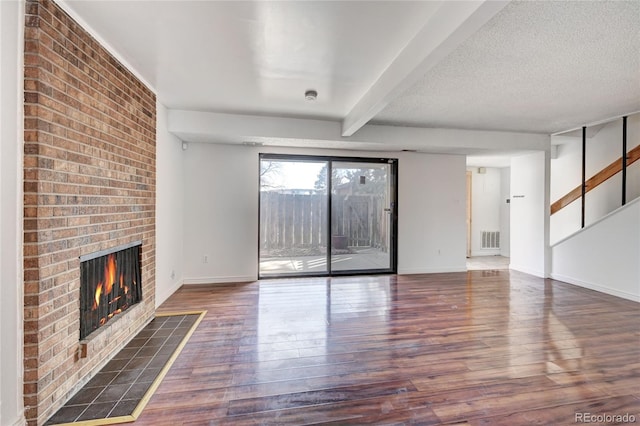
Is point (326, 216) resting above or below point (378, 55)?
below

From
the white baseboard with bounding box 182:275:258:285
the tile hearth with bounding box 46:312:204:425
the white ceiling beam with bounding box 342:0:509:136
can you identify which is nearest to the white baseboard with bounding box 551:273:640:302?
the white ceiling beam with bounding box 342:0:509:136

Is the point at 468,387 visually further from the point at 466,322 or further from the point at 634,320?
the point at 634,320

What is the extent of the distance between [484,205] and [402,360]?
250 inches

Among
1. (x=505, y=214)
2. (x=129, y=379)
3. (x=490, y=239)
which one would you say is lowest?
→ (x=129, y=379)

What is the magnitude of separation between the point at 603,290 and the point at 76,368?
6143 millimetres

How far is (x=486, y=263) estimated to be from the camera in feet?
20.8

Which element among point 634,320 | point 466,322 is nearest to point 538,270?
point 634,320

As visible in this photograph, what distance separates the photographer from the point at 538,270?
5137 mm

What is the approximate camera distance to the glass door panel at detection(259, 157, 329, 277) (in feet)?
15.9

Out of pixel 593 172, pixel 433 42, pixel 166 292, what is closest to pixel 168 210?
pixel 166 292

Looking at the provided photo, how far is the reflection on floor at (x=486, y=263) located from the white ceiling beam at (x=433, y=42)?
14.8 ft

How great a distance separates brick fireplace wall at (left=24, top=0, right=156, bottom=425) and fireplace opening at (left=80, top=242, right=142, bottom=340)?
0.07m

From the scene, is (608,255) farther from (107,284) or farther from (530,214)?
(107,284)

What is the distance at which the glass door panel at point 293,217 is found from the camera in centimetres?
486
